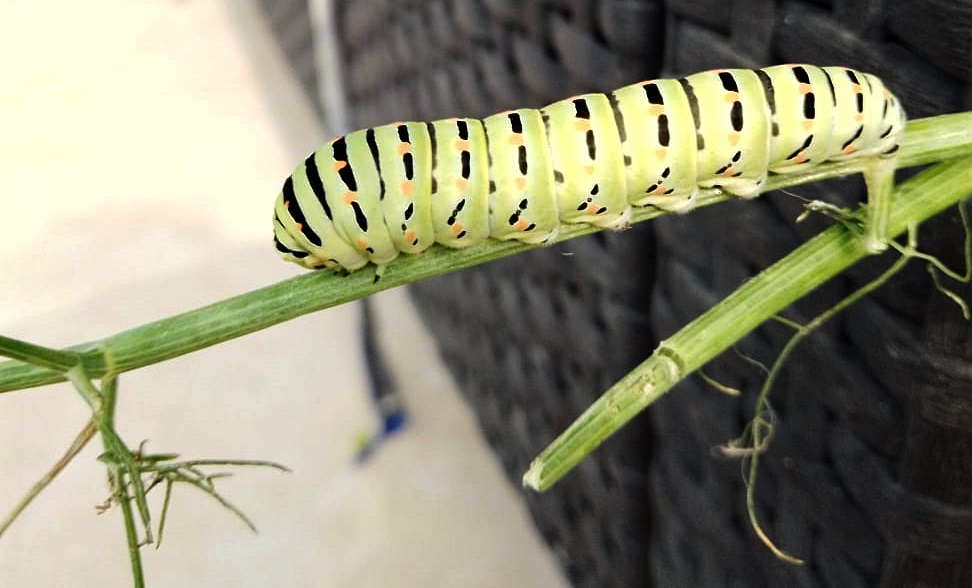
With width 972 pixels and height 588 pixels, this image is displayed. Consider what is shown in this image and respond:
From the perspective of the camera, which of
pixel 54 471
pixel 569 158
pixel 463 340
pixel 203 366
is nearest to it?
pixel 54 471

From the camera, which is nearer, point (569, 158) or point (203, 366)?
point (569, 158)

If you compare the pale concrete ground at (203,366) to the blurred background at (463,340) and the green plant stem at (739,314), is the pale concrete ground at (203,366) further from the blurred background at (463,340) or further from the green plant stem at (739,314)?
the green plant stem at (739,314)

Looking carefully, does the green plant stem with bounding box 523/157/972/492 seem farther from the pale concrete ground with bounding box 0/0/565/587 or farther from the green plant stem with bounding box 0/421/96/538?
the pale concrete ground with bounding box 0/0/565/587

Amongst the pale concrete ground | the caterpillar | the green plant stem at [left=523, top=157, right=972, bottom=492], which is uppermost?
the caterpillar

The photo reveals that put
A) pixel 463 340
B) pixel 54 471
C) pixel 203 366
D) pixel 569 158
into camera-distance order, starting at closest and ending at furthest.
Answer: pixel 54 471, pixel 569 158, pixel 463 340, pixel 203 366

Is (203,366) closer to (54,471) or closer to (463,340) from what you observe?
(463,340)

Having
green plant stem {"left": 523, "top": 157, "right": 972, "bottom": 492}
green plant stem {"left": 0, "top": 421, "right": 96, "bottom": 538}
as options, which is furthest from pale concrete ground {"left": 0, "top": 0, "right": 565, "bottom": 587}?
green plant stem {"left": 523, "top": 157, "right": 972, "bottom": 492}

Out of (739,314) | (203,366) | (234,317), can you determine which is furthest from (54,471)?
(203,366)

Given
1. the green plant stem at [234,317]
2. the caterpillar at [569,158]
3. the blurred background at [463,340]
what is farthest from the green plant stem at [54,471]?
the blurred background at [463,340]
